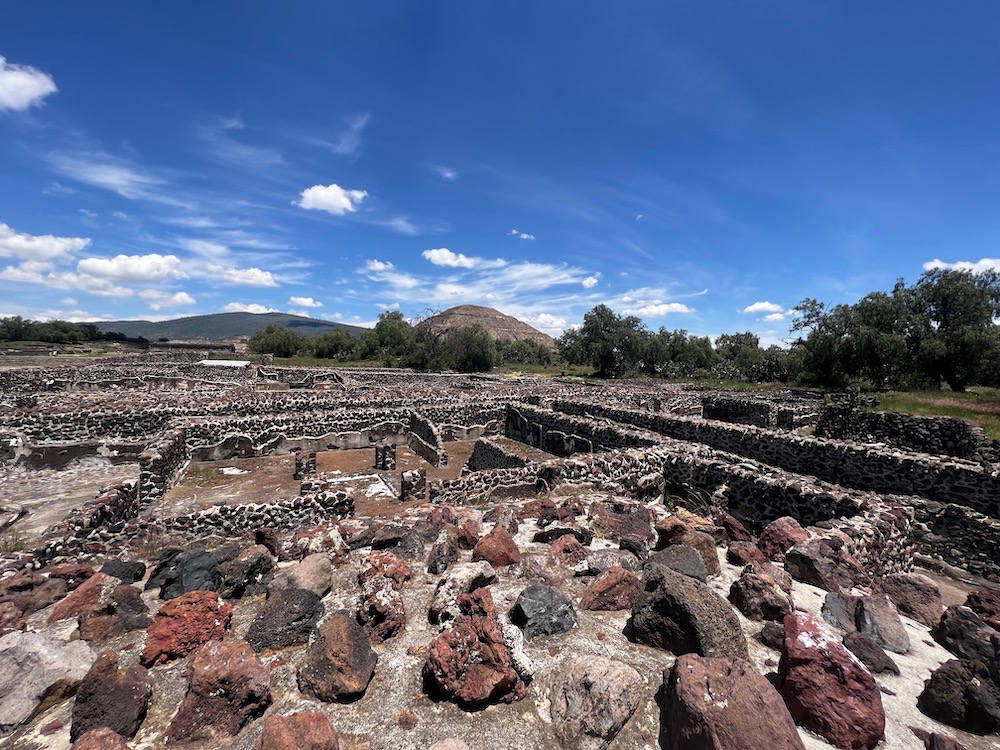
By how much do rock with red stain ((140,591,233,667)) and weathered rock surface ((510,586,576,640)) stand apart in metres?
2.41

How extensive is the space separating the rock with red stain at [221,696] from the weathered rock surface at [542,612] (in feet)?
6.21

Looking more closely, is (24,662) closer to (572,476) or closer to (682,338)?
(572,476)

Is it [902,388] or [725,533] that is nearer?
[725,533]

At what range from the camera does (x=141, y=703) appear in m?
2.71

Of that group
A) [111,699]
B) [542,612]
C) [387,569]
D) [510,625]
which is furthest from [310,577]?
[542,612]

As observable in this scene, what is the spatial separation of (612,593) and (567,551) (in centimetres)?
98

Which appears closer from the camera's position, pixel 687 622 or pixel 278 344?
pixel 687 622

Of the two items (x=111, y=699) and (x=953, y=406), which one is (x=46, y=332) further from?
(x=953, y=406)

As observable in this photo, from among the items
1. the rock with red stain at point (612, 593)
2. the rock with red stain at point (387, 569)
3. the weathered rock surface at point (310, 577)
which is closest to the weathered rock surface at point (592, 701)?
the rock with red stain at point (612, 593)

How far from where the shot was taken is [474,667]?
302cm

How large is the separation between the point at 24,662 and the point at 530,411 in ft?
58.3

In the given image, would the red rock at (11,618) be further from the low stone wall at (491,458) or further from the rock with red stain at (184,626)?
the low stone wall at (491,458)

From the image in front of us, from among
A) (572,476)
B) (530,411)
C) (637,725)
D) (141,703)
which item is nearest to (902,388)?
(530,411)

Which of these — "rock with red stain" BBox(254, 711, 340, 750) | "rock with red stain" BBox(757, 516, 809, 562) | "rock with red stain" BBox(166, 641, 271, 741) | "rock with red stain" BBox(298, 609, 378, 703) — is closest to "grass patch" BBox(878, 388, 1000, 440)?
"rock with red stain" BBox(757, 516, 809, 562)
